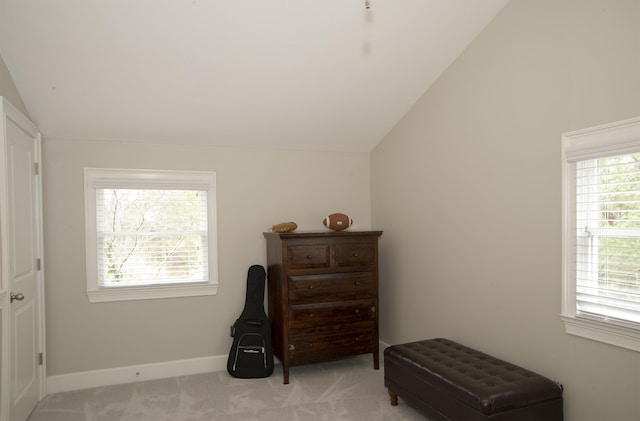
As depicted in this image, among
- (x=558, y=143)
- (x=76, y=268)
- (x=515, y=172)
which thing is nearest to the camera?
(x=558, y=143)

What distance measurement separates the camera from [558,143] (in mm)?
2428

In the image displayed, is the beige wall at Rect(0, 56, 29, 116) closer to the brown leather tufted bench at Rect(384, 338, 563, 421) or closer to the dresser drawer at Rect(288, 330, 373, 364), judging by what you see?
the dresser drawer at Rect(288, 330, 373, 364)

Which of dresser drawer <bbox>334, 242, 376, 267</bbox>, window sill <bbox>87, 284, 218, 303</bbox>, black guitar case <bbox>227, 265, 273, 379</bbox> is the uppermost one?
dresser drawer <bbox>334, 242, 376, 267</bbox>

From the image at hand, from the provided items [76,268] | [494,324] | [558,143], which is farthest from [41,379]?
[558,143]

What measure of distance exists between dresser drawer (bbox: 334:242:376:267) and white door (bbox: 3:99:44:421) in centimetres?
236

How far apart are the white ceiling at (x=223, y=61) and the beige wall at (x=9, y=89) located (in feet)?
0.14

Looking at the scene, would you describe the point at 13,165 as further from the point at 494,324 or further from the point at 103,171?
the point at 494,324

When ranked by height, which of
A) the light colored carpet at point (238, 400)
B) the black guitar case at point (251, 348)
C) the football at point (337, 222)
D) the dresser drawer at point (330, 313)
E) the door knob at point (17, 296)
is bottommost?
the light colored carpet at point (238, 400)

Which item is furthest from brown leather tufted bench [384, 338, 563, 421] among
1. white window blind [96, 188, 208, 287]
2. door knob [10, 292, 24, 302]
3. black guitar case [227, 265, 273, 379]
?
door knob [10, 292, 24, 302]

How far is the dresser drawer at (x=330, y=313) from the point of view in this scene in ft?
11.9

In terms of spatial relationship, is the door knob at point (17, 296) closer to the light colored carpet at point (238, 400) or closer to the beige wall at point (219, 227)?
the beige wall at point (219, 227)

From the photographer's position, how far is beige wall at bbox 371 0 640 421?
2189mm

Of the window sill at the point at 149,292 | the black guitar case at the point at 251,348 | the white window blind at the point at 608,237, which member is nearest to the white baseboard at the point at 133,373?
the black guitar case at the point at 251,348

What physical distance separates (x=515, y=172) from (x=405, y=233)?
1.38 m
